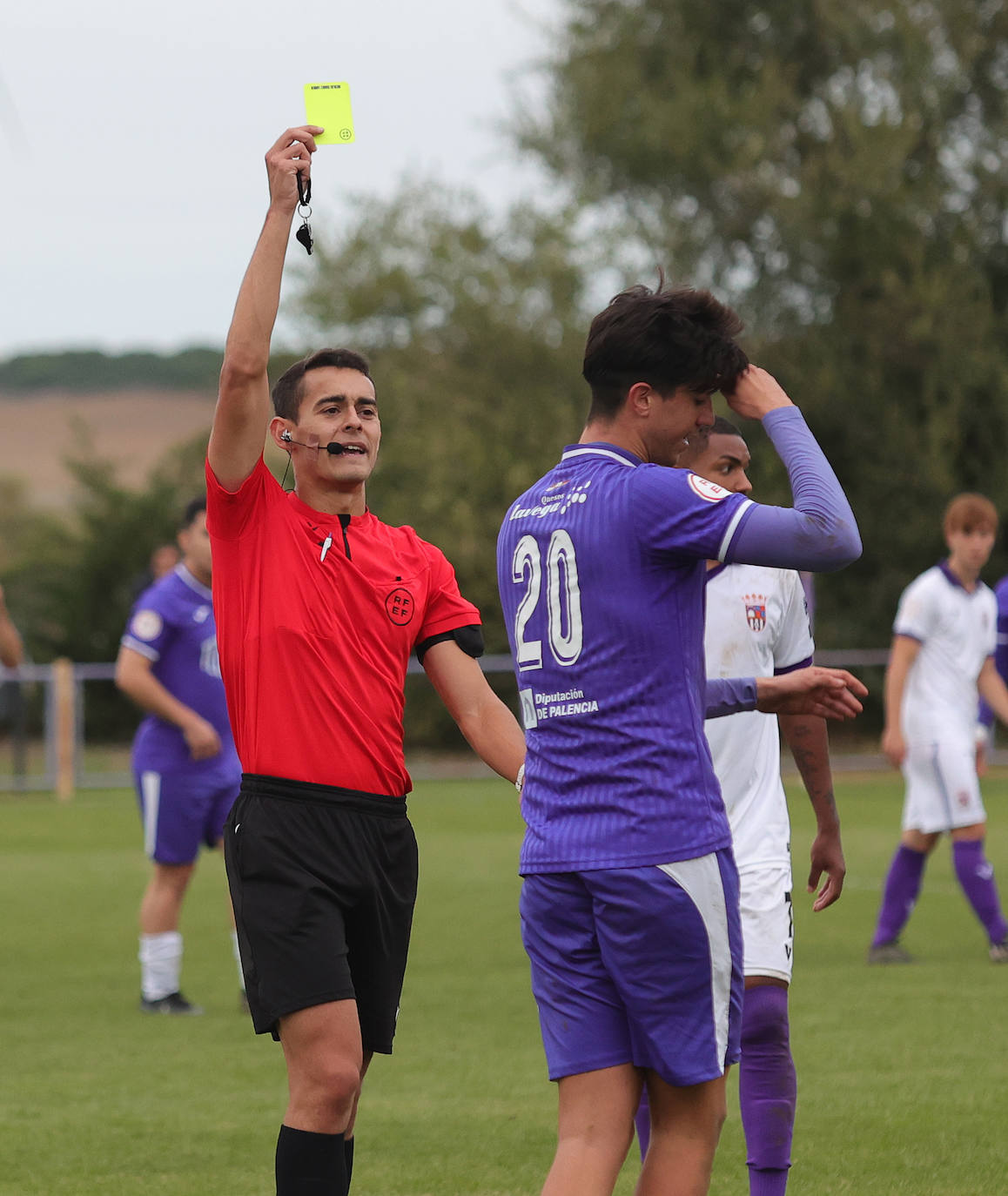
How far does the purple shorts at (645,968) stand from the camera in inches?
133

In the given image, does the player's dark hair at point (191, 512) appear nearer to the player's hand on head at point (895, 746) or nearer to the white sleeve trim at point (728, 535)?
the player's hand on head at point (895, 746)

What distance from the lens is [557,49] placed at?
32.9 m

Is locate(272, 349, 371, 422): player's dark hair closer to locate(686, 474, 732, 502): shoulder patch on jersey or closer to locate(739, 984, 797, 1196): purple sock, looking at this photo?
locate(686, 474, 732, 502): shoulder patch on jersey

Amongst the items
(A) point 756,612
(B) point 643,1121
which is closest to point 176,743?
(B) point 643,1121

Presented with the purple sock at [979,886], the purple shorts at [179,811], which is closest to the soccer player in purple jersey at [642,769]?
the purple shorts at [179,811]

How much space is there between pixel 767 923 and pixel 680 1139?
138 centimetres

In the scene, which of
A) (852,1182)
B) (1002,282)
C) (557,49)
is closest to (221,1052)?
(852,1182)

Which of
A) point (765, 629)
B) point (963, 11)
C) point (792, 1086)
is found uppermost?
point (963, 11)

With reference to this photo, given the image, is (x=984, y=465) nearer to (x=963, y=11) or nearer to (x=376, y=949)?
(x=963, y=11)

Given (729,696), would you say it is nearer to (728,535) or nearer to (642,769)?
(642,769)

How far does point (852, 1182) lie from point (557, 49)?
29962 millimetres

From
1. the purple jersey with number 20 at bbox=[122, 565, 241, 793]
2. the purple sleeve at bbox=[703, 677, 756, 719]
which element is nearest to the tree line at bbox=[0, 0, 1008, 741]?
the purple jersey with number 20 at bbox=[122, 565, 241, 793]

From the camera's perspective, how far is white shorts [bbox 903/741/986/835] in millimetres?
9906

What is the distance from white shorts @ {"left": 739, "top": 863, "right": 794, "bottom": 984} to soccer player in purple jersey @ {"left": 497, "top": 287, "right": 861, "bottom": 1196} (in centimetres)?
125
